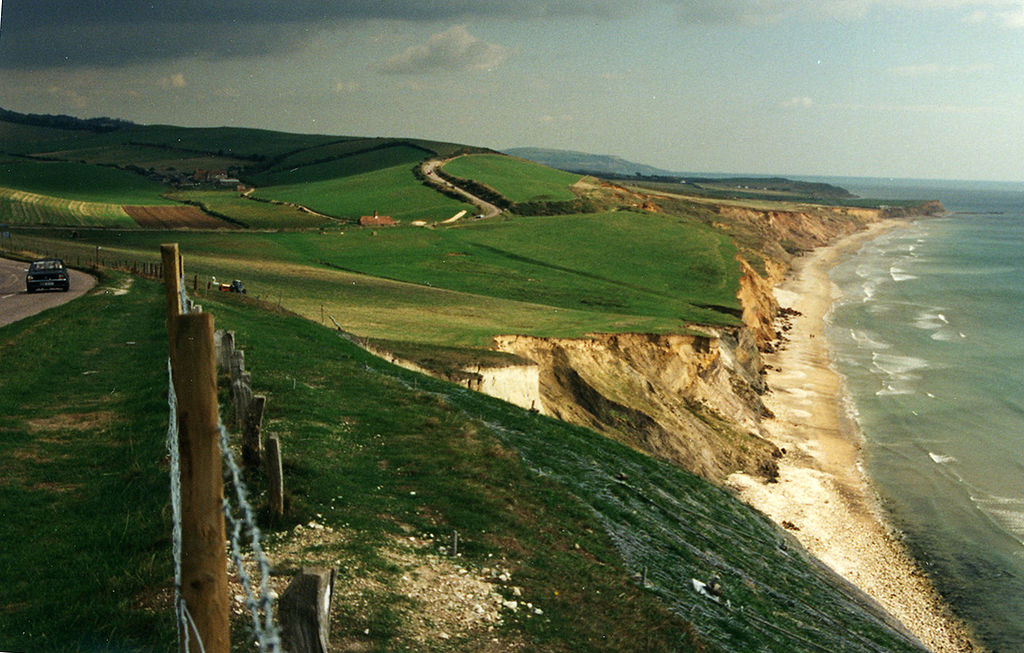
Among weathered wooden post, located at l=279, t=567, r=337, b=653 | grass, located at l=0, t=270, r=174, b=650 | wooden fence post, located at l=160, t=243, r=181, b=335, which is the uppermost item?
wooden fence post, located at l=160, t=243, r=181, b=335

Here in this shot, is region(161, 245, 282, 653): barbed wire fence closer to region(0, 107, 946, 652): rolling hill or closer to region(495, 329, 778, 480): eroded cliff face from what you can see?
region(0, 107, 946, 652): rolling hill

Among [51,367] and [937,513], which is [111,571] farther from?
[937,513]

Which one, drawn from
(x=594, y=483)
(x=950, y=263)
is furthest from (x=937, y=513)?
(x=950, y=263)

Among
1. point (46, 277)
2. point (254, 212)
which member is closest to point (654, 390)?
point (46, 277)

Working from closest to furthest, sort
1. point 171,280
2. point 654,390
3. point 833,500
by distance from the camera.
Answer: point 171,280, point 833,500, point 654,390

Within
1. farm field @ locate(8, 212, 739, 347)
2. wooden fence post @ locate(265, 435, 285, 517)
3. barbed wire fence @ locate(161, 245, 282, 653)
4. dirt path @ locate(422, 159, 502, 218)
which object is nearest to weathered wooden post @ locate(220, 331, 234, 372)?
wooden fence post @ locate(265, 435, 285, 517)

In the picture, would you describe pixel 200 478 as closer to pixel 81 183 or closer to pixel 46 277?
pixel 46 277
